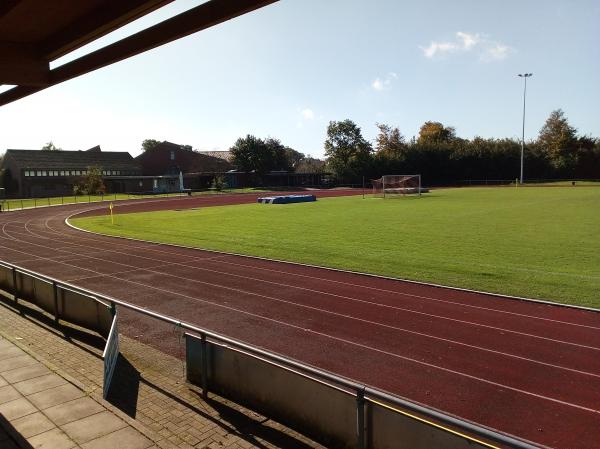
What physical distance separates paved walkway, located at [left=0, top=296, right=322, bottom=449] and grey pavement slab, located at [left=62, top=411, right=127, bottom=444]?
0.01 metres

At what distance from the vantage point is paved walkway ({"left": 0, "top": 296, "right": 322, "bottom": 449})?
207 inches

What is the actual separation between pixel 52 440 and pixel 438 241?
1734cm

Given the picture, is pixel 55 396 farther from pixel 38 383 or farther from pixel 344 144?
pixel 344 144

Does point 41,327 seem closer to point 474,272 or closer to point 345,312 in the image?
point 345,312

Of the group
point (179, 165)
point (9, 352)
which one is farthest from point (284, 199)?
point (179, 165)

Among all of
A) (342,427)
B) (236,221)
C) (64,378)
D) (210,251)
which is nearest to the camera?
(342,427)

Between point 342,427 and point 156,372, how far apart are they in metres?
3.75

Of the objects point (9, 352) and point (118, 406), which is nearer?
point (118, 406)

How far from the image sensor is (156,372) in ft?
24.6

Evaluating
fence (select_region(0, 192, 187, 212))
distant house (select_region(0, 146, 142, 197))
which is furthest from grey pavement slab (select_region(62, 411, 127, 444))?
distant house (select_region(0, 146, 142, 197))

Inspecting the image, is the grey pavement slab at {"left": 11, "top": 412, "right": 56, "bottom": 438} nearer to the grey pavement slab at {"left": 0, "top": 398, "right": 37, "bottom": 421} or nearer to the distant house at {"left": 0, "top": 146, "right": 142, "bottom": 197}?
the grey pavement slab at {"left": 0, "top": 398, "right": 37, "bottom": 421}

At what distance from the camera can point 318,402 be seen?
204 inches

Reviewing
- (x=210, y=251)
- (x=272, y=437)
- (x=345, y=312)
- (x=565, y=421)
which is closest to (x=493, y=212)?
(x=210, y=251)

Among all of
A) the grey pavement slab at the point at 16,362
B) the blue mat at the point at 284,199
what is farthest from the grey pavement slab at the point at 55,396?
the blue mat at the point at 284,199
